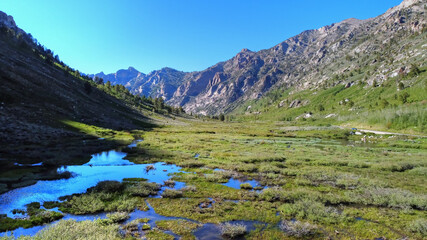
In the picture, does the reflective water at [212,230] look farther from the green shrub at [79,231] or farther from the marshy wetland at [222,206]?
the green shrub at [79,231]

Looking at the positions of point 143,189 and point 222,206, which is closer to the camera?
point 222,206

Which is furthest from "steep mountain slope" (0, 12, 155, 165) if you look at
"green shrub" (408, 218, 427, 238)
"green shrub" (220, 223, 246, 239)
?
"green shrub" (408, 218, 427, 238)

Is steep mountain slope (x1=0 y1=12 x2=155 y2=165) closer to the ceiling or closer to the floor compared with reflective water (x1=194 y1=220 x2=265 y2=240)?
closer to the ceiling

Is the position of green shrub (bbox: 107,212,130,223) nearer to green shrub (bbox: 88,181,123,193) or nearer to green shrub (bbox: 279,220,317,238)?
green shrub (bbox: 88,181,123,193)

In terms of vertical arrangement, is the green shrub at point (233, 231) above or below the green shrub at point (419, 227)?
below

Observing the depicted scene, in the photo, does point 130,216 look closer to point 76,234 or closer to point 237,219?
point 76,234

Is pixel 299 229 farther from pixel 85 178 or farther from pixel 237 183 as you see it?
pixel 85 178

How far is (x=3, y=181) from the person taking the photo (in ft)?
90.1

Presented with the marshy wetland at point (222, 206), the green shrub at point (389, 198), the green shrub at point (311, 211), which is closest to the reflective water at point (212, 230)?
the marshy wetland at point (222, 206)

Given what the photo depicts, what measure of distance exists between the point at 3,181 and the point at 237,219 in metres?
31.3

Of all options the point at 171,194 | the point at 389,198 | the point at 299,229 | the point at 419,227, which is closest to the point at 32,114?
the point at 171,194

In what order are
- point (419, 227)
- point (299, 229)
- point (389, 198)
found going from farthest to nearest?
point (389, 198) → point (419, 227) → point (299, 229)

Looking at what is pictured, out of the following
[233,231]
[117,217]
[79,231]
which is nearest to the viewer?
[79,231]

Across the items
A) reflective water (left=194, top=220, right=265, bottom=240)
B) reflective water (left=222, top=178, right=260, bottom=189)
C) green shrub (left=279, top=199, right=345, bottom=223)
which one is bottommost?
reflective water (left=222, top=178, right=260, bottom=189)
